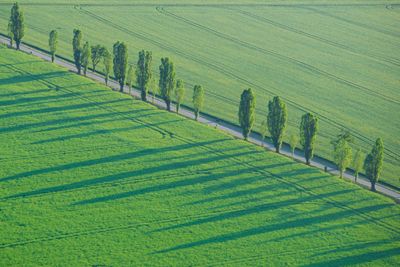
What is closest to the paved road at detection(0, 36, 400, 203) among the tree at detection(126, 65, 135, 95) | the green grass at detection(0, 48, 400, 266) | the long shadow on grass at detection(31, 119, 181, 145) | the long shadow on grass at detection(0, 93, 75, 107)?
the tree at detection(126, 65, 135, 95)

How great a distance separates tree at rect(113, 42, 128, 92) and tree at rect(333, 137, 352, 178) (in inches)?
1761

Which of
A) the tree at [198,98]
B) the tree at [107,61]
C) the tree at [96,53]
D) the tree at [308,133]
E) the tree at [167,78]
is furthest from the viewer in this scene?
the tree at [96,53]

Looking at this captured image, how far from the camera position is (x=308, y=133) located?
114 metres

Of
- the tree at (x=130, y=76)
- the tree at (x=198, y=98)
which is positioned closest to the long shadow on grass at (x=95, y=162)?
the tree at (x=198, y=98)

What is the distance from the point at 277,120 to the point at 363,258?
3335 cm

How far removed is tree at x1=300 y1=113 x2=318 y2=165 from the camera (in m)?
114

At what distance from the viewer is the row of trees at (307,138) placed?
109 m

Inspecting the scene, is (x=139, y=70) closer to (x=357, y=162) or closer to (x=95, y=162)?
(x=95, y=162)

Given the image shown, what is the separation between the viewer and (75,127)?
118625 mm

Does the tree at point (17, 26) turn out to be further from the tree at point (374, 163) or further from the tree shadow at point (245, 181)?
the tree at point (374, 163)

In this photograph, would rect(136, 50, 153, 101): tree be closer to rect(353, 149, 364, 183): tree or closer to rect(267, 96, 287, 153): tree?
rect(267, 96, 287, 153): tree

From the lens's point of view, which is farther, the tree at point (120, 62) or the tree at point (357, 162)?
the tree at point (120, 62)

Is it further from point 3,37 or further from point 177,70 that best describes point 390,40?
point 3,37

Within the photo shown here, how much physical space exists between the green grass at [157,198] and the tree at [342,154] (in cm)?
277
